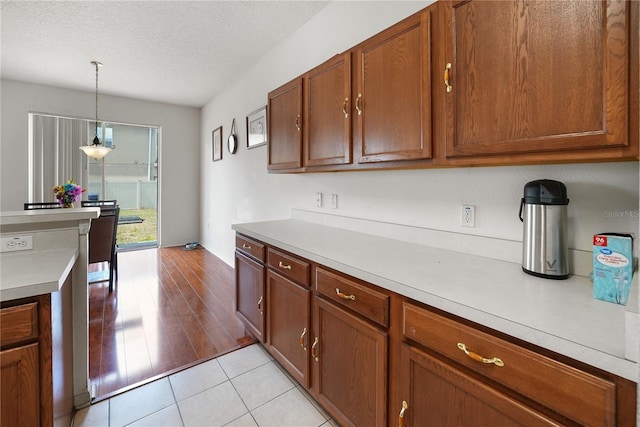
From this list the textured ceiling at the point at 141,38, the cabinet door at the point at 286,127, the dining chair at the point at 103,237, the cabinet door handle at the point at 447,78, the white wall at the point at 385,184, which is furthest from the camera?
the dining chair at the point at 103,237

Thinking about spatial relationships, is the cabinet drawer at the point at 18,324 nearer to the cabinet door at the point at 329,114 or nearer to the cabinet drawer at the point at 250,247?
the cabinet drawer at the point at 250,247

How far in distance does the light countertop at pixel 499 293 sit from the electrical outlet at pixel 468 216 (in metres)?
0.16

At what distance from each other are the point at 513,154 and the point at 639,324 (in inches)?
24.8

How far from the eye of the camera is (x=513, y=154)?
1035 millimetres

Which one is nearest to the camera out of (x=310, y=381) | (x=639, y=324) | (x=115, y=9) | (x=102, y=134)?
(x=639, y=324)

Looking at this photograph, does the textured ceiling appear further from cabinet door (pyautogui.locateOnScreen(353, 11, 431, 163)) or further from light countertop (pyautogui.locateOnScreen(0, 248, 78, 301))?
light countertop (pyautogui.locateOnScreen(0, 248, 78, 301))

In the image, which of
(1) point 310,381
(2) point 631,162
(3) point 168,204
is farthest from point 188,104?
(2) point 631,162

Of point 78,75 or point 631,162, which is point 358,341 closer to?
point 631,162

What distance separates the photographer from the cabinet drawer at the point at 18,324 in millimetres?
972

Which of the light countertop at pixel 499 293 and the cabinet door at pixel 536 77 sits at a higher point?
the cabinet door at pixel 536 77

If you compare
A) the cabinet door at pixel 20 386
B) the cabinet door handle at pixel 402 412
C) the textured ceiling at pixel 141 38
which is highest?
the textured ceiling at pixel 141 38

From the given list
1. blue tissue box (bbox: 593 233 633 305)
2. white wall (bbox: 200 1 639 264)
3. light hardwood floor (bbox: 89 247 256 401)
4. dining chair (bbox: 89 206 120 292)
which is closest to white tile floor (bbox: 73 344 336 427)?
light hardwood floor (bbox: 89 247 256 401)

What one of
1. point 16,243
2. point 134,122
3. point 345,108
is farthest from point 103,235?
point 345,108

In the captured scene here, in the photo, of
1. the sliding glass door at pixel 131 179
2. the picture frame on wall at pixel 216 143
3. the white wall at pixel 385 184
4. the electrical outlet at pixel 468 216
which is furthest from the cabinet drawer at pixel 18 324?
the sliding glass door at pixel 131 179
